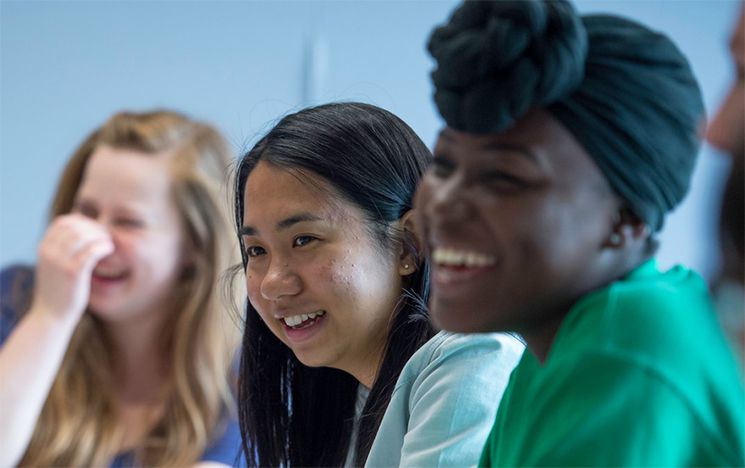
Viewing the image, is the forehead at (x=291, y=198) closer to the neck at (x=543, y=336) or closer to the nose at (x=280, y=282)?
the nose at (x=280, y=282)

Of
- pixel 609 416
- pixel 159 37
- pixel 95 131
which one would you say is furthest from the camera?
pixel 159 37

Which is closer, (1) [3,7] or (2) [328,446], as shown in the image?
(2) [328,446]

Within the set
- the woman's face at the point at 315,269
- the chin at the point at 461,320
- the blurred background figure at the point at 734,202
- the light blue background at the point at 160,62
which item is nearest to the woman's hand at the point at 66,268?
the light blue background at the point at 160,62

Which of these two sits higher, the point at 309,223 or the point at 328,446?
the point at 309,223

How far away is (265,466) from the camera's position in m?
1.14

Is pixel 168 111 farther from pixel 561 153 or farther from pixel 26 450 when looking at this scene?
pixel 561 153

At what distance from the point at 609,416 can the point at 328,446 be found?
0.63 meters

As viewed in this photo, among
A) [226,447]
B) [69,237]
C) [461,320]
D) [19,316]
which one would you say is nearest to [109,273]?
[69,237]

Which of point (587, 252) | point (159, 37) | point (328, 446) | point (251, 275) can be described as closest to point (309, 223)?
point (251, 275)

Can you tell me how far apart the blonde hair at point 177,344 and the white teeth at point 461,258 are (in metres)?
1.12

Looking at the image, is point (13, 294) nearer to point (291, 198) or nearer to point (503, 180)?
point (291, 198)

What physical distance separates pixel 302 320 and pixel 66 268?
0.80m

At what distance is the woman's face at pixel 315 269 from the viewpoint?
1.00m

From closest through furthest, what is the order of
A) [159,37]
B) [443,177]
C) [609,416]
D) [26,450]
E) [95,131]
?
1. [609,416]
2. [443,177]
3. [26,450]
4. [95,131]
5. [159,37]
